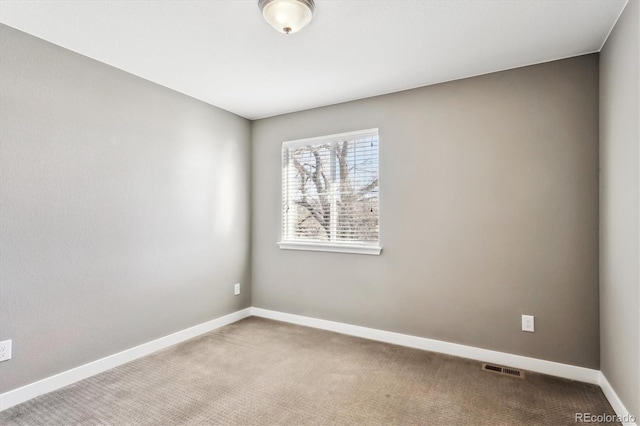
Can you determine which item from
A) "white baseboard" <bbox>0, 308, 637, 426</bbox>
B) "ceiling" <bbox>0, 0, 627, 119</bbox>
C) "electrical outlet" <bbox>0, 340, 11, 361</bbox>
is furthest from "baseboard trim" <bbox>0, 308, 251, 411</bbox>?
"ceiling" <bbox>0, 0, 627, 119</bbox>

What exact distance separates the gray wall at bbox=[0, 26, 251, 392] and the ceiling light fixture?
1.60 meters

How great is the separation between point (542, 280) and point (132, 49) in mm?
3497

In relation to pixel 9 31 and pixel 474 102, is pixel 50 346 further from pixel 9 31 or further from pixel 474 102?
pixel 474 102

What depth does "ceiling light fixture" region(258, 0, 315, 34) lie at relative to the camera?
1.84 m

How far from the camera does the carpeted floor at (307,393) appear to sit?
6.66 feet

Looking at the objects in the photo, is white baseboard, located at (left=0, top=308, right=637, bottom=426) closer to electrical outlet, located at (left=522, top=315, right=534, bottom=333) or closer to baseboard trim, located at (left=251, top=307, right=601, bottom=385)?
baseboard trim, located at (left=251, top=307, right=601, bottom=385)

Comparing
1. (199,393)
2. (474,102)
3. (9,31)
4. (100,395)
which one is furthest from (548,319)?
(9,31)

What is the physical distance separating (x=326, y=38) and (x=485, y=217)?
74.0 inches

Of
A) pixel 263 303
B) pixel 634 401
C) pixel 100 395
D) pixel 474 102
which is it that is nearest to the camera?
pixel 634 401

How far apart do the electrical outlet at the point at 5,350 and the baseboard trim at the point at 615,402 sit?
144 inches

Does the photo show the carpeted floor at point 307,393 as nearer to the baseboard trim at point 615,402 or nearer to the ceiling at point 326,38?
the baseboard trim at point 615,402

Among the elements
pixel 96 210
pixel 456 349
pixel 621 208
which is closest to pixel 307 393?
pixel 456 349

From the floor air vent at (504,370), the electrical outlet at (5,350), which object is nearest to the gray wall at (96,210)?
the electrical outlet at (5,350)

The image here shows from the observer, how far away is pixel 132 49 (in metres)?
2.43
